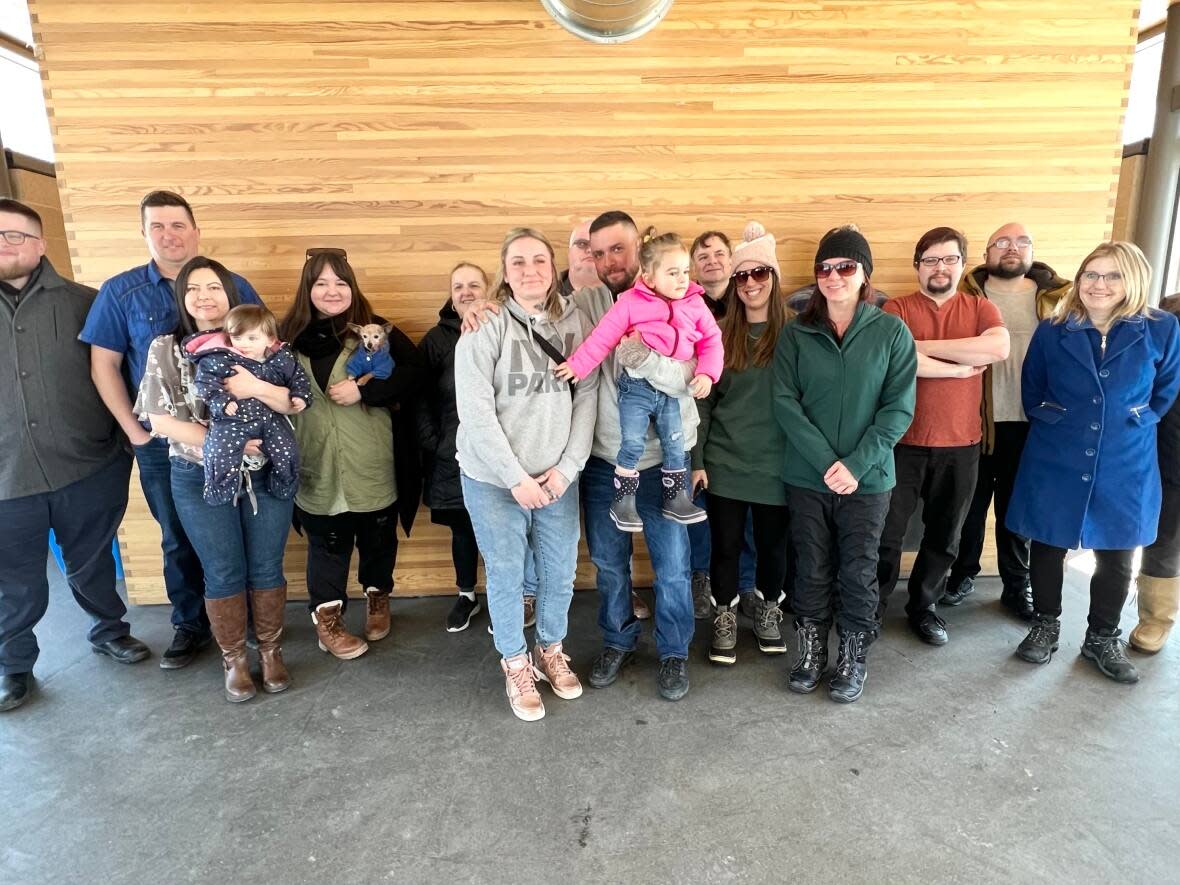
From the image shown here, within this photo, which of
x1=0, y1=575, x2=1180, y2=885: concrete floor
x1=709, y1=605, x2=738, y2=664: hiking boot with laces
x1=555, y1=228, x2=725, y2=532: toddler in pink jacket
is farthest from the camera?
x1=709, y1=605, x2=738, y2=664: hiking boot with laces

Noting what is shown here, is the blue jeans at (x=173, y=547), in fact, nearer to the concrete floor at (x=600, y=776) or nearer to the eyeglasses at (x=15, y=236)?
the concrete floor at (x=600, y=776)

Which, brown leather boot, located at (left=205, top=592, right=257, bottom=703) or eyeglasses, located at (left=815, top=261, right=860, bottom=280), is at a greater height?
eyeglasses, located at (left=815, top=261, right=860, bottom=280)

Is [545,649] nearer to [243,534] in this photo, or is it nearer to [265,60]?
[243,534]

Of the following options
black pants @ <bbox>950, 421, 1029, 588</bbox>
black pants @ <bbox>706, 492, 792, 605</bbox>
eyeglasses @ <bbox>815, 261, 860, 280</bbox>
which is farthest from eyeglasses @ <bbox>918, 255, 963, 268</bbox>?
black pants @ <bbox>706, 492, 792, 605</bbox>

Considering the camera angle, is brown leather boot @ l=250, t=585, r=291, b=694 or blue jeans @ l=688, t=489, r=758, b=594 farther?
blue jeans @ l=688, t=489, r=758, b=594

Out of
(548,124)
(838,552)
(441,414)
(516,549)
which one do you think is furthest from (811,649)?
(548,124)

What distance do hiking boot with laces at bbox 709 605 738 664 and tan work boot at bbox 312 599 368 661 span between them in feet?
4.96

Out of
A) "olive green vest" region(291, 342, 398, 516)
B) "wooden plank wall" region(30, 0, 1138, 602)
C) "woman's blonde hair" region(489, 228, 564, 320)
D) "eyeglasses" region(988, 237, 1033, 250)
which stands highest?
"wooden plank wall" region(30, 0, 1138, 602)

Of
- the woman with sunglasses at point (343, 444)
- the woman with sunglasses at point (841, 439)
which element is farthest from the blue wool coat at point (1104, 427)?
the woman with sunglasses at point (343, 444)

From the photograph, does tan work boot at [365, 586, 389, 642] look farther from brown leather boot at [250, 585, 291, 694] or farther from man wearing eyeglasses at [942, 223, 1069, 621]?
man wearing eyeglasses at [942, 223, 1069, 621]

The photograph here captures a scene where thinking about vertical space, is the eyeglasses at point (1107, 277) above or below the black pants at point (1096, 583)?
above

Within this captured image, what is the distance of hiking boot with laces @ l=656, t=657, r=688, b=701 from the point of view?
2.43 metres

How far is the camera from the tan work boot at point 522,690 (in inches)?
92.2

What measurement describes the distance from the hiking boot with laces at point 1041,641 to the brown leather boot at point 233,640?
3109mm
